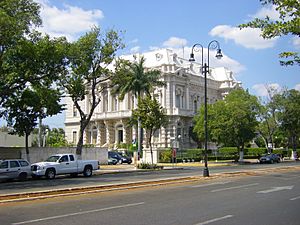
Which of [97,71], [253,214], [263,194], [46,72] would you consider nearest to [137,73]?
[97,71]

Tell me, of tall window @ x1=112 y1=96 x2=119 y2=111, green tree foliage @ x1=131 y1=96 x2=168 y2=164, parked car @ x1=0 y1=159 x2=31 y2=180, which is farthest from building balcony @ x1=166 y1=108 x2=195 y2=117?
parked car @ x1=0 y1=159 x2=31 y2=180

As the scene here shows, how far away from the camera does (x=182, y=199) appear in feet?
48.4

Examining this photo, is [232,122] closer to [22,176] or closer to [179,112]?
[179,112]

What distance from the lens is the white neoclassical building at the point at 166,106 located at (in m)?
76.8

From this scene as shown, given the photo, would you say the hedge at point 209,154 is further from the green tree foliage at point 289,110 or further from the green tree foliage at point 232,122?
the green tree foliage at point 289,110

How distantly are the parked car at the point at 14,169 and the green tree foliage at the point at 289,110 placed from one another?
46.2 metres

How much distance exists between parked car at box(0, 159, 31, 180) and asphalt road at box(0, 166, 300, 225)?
12734 millimetres

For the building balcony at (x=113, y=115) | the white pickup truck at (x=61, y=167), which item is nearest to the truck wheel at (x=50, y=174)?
the white pickup truck at (x=61, y=167)

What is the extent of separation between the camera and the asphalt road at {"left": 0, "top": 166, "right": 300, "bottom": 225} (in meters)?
10.3

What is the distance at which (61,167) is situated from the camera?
29.9 m

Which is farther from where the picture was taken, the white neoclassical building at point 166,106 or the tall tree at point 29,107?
the white neoclassical building at point 166,106

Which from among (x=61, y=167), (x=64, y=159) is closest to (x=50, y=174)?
(x=61, y=167)

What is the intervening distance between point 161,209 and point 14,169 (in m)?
18.0

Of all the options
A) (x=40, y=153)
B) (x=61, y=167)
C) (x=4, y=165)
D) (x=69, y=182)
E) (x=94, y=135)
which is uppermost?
(x=94, y=135)
